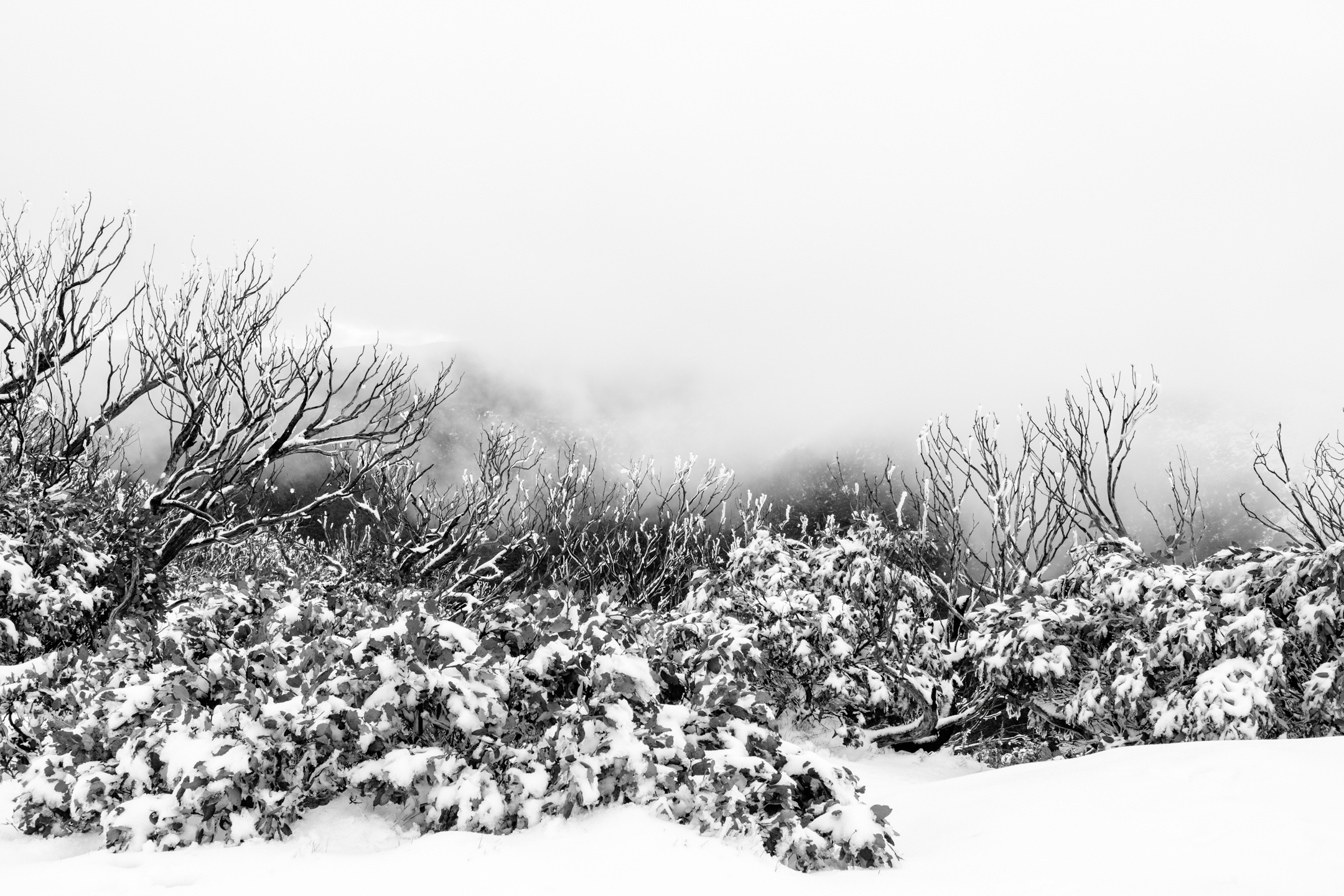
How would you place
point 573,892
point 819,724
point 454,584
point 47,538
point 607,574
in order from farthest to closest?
1. point 607,574
2. point 454,584
3. point 819,724
4. point 47,538
5. point 573,892

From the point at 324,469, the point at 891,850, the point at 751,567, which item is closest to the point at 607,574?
the point at 751,567

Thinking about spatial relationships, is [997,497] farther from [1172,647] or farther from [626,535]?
[626,535]

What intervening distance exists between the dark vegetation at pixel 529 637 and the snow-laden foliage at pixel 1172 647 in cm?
3

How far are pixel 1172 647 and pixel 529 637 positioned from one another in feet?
17.9

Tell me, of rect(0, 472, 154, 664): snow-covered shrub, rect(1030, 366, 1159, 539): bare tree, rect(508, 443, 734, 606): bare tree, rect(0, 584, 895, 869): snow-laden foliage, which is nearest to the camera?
rect(0, 584, 895, 869): snow-laden foliage

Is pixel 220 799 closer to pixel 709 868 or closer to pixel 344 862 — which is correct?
pixel 344 862

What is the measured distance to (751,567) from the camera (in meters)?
10.2

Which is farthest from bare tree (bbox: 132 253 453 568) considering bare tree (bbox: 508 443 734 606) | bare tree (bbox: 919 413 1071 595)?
bare tree (bbox: 919 413 1071 595)

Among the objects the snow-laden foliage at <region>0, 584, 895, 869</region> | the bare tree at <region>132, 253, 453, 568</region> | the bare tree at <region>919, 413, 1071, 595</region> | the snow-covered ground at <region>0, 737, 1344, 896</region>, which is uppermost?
the bare tree at <region>132, 253, 453, 568</region>

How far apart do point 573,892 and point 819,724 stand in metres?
6.83

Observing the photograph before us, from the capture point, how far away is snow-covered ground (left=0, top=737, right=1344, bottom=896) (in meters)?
3.32

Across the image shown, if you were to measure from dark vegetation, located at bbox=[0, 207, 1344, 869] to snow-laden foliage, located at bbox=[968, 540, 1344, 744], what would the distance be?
0.10 ft

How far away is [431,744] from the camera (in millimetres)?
4316

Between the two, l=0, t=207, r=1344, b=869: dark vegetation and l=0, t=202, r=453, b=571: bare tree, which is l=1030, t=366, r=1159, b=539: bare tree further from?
l=0, t=202, r=453, b=571: bare tree
